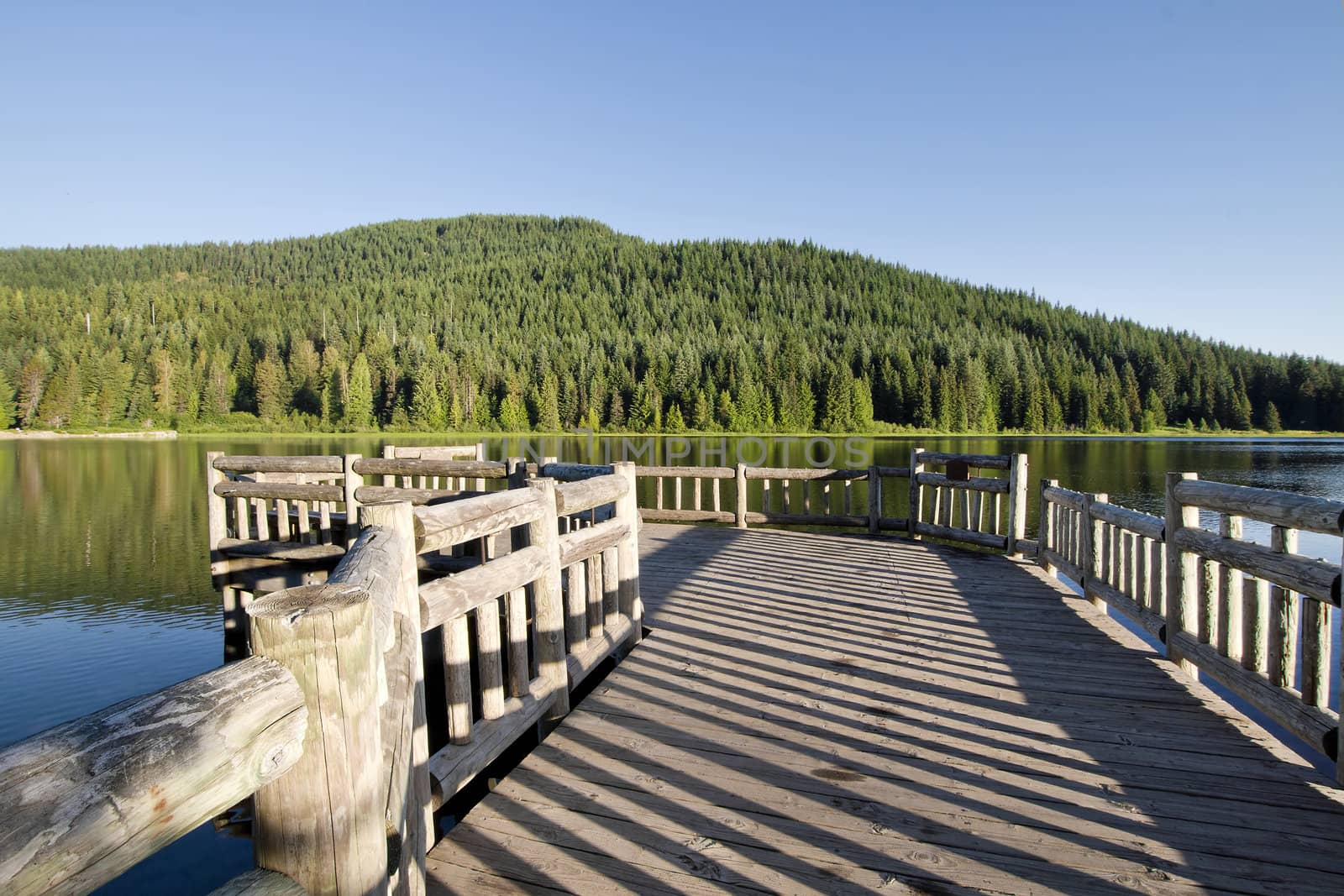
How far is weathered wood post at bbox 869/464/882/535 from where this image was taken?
10.0 metres

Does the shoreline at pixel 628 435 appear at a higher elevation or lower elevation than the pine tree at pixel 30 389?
lower

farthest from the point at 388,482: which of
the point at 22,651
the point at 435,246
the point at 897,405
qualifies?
the point at 435,246

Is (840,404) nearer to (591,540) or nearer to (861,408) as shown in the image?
(861,408)

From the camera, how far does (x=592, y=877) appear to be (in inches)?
100.0

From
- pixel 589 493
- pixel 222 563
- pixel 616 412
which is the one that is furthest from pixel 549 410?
pixel 589 493

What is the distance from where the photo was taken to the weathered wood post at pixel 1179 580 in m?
4.79

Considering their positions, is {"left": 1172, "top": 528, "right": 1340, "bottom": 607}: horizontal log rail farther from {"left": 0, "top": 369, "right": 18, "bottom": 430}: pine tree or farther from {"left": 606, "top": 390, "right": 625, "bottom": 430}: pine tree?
{"left": 0, "top": 369, "right": 18, "bottom": 430}: pine tree

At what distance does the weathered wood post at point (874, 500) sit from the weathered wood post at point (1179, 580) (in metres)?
5.01

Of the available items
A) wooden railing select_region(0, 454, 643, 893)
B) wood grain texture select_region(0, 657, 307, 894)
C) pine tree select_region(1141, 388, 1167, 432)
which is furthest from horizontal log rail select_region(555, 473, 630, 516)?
pine tree select_region(1141, 388, 1167, 432)

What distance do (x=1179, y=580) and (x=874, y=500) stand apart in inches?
220

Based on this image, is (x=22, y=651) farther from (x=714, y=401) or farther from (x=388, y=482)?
(x=714, y=401)

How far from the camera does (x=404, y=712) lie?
2098 millimetres

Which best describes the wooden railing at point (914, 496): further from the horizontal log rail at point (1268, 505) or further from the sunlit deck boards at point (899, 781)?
the horizontal log rail at point (1268, 505)

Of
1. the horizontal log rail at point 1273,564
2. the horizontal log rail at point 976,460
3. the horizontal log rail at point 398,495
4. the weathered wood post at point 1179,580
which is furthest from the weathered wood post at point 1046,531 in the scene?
the horizontal log rail at point 398,495
